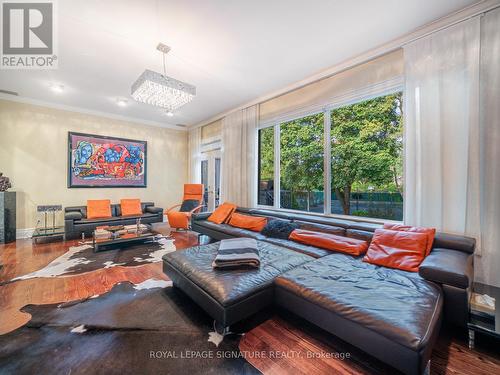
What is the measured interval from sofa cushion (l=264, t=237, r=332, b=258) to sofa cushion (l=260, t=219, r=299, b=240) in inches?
3.6

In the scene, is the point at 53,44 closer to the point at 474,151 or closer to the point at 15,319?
the point at 15,319

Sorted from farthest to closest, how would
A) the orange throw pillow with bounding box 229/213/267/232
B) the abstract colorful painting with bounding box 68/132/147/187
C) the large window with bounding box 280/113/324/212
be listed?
the abstract colorful painting with bounding box 68/132/147/187, the large window with bounding box 280/113/324/212, the orange throw pillow with bounding box 229/213/267/232

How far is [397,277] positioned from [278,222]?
1606 mm

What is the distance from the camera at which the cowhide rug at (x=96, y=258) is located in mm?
2672

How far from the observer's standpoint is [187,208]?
5.22 meters

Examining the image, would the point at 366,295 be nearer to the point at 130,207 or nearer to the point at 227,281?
the point at 227,281

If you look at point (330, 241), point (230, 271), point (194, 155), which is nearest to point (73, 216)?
point (194, 155)

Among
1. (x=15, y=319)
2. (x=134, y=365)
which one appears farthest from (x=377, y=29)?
(x=15, y=319)

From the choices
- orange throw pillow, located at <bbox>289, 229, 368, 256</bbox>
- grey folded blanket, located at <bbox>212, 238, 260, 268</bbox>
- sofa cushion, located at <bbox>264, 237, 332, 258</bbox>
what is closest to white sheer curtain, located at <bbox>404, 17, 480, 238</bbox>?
orange throw pillow, located at <bbox>289, 229, 368, 256</bbox>

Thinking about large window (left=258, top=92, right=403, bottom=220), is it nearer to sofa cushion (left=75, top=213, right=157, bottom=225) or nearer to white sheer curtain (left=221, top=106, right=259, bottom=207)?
white sheer curtain (left=221, top=106, right=259, bottom=207)

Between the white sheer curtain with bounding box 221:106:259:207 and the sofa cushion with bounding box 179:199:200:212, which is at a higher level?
the white sheer curtain with bounding box 221:106:259:207

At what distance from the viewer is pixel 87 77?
Result: 3412 millimetres

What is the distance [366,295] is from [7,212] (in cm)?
593
